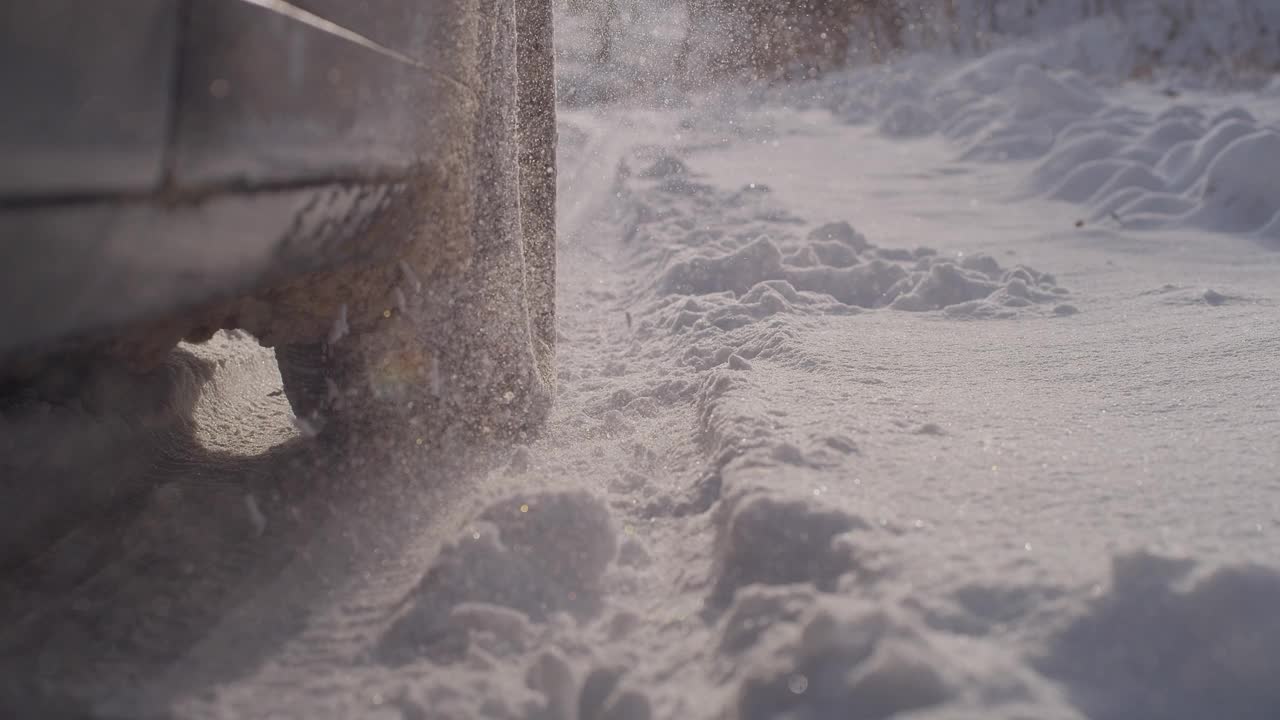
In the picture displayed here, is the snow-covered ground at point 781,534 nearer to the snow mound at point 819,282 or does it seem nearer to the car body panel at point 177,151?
the snow mound at point 819,282

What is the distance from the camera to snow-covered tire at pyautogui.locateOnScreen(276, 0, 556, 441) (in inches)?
53.0

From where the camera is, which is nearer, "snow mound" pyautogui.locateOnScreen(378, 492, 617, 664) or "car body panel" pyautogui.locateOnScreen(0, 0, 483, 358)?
"car body panel" pyautogui.locateOnScreen(0, 0, 483, 358)

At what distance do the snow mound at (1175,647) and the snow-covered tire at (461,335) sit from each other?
3.15 feet

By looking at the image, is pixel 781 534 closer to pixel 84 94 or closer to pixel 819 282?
pixel 84 94

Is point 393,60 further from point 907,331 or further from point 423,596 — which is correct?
point 907,331

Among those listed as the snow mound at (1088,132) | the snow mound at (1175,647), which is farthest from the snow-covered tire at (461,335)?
the snow mound at (1088,132)

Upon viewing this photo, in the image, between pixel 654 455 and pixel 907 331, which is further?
pixel 907 331

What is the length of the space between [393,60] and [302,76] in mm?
202

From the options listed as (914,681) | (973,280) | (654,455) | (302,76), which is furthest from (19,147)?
(973,280)

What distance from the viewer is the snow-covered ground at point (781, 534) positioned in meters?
0.80

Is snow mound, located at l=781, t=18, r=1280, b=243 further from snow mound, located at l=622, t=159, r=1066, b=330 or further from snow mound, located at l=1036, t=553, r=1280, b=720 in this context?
snow mound, located at l=1036, t=553, r=1280, b=720

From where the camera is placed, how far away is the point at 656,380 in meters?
1.86

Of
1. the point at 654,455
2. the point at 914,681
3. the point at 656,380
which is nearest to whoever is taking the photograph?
the point at 914,681

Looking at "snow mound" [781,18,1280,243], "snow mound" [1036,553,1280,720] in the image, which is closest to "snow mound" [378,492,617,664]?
"snow mound" [1036,553,1280,720]
